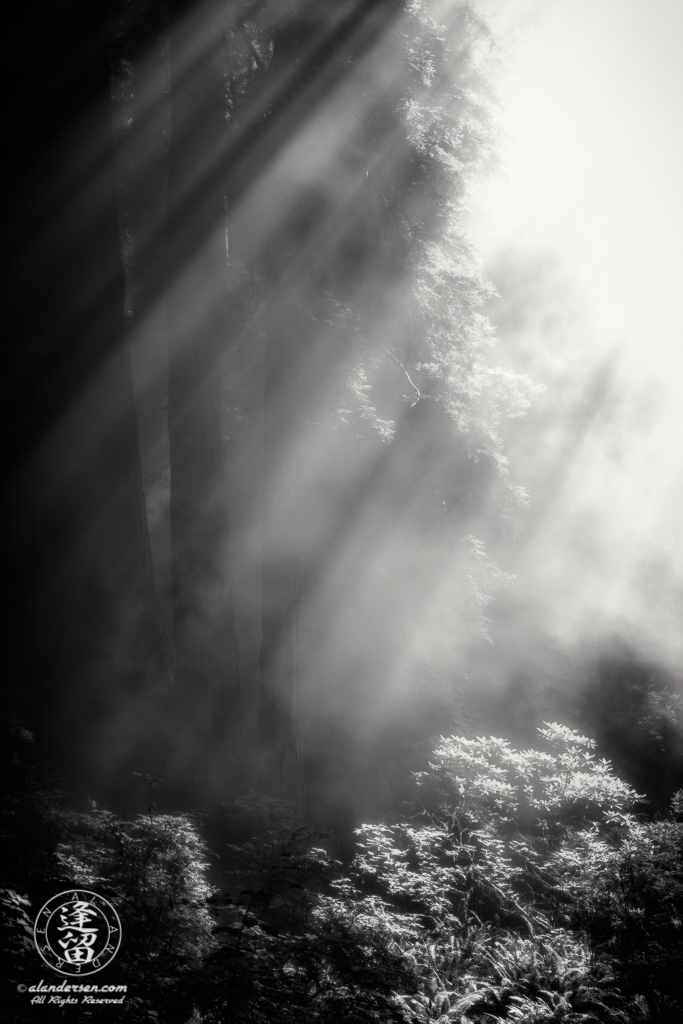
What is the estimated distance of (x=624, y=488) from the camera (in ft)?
46.5

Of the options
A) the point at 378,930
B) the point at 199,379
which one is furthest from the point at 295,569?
the point at 378,930

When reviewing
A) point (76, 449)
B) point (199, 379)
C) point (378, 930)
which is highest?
point (199, 379)

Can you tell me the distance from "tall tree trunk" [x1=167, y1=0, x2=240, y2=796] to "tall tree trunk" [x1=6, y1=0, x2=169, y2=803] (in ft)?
1.58

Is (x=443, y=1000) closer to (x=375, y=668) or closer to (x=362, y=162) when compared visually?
(x=375, y=668)

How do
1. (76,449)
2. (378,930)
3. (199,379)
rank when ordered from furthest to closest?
(199,379) → (76,449) → (378,930)

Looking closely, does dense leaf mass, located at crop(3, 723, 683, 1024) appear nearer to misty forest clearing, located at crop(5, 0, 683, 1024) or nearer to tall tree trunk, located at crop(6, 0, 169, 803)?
misty forest clearing, located at crop(5, 0, 683, 1024)

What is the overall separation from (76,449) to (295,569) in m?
3.55

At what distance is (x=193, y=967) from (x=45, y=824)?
4.51 ft

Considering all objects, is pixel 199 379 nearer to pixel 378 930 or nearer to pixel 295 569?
pixel 295 569

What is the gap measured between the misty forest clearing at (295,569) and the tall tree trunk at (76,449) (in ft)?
0.10

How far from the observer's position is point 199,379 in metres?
6.73

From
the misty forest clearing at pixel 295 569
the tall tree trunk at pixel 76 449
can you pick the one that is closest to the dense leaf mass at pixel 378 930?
the misty forest clearing at pixel 295 569

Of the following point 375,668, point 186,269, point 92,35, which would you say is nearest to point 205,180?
point 186,269

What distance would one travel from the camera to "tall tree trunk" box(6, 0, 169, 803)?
5520mm
